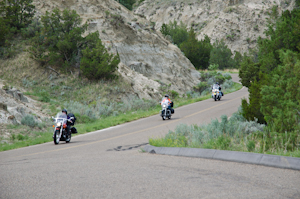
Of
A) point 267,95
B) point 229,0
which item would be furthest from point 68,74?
point 229,0

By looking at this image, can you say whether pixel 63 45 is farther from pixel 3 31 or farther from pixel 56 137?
pixel 56 137

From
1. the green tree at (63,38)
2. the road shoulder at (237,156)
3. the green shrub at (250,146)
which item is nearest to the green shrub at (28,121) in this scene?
the road shoulder at (237,156)

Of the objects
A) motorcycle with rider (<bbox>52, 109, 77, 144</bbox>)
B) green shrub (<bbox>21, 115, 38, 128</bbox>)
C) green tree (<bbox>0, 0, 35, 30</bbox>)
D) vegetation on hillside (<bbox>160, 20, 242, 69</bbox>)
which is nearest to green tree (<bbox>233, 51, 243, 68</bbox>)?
vegetation on hillside (<bbox>160, 20, 242, 69</bbox>)

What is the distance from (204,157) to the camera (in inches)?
272

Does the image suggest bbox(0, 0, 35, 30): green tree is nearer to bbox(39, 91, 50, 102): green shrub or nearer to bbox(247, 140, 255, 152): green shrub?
bbox(39, 91, 50, 102): green shrub

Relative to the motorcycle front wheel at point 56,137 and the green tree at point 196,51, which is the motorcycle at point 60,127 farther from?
the green tree at point 196,51

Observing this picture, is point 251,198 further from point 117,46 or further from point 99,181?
point 117,46

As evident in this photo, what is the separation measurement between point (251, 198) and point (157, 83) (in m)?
32.8

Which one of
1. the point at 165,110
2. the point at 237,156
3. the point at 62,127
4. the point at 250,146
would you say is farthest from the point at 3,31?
the point at 237,156

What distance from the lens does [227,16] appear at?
3703 inches

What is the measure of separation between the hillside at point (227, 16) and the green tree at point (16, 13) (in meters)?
65.3

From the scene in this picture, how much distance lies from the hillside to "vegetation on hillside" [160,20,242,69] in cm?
701

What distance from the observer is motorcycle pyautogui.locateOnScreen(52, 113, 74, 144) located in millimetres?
12742

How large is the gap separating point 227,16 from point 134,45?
61.8m
